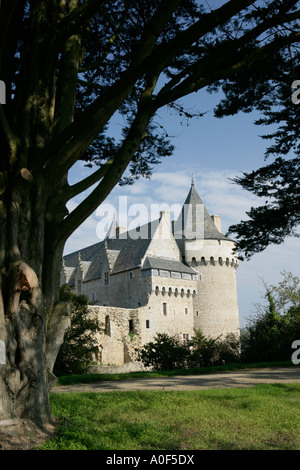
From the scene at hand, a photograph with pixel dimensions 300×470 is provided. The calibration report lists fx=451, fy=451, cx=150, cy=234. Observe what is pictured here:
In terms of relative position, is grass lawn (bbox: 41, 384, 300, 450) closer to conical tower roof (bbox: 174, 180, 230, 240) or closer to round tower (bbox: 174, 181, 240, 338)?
round tower (bbox: 174, 181, 240, 338)

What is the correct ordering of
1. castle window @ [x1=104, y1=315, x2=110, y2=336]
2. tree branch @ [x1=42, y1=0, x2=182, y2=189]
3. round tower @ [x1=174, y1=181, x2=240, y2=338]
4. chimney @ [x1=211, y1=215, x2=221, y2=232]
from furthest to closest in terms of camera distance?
1. chimney @ [x1=211, y1=215, x2=221, y2=232]
2. round tower @ [x1=174, y1=181, x2=240, y2=338]
3. castle window @ [x1=104, y1=315, x2=110, y2=336]
4. tree branch @ [x1=42, y1=0, x2=182, y2=189]

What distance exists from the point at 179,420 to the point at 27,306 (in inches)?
103

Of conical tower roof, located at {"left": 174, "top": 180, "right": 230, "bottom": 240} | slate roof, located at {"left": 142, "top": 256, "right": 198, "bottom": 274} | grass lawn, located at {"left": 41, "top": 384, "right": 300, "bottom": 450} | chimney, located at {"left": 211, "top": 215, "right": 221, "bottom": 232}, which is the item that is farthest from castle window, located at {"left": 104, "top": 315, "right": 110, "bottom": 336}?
grass lawn, located at {"left": 41, "top": 384, "right": 300, "bottom": 450}

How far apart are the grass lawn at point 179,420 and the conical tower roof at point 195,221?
36.0 metres

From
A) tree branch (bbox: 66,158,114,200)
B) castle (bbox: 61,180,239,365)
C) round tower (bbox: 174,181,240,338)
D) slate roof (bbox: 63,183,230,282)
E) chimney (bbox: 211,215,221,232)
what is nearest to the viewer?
tree branch (bbox: 66,158,114,200)

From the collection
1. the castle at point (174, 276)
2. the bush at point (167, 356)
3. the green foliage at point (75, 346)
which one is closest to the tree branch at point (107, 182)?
the green foliage at point (75, 346)

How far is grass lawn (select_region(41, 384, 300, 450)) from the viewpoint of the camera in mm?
4961

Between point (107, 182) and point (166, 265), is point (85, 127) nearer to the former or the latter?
point (107, 182)

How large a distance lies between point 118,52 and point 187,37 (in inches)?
166

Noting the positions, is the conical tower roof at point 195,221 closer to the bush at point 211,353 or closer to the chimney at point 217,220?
the chimney at point 217,220

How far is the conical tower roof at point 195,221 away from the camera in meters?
44.4

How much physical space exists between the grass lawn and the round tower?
33.6 m

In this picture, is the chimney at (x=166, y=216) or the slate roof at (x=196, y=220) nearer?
the chimney at (x=166, y=216)

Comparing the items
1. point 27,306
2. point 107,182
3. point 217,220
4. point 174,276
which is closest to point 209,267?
point 174,276
